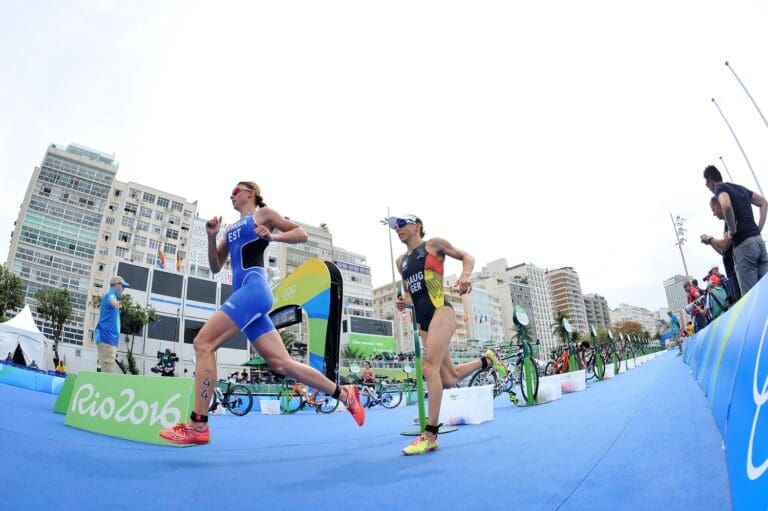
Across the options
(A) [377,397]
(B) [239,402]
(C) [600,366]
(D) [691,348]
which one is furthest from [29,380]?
(D) [691,348]

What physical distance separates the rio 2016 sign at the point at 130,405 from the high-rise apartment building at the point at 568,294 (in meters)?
155

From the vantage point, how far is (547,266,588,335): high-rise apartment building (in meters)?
144

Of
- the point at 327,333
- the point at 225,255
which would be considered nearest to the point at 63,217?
the point at 327,333

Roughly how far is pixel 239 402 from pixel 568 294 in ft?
502

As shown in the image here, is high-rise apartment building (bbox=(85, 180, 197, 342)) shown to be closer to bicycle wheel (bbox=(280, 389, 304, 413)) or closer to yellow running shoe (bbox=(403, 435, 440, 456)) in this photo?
bicycle wheel (bbox=(280, 389, 304, 413))

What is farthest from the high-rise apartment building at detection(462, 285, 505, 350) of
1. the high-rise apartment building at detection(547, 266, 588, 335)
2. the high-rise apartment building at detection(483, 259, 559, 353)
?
the high-rise apartment building at detection(547, 266, 588, 335)

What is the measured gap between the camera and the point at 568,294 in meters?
144

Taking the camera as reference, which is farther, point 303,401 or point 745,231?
point 303,401

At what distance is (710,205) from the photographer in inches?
179

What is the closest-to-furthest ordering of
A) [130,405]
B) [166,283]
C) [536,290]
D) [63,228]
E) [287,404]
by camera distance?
[130,405] → [287,404] → [166,283] → [63,228] → [536,290]

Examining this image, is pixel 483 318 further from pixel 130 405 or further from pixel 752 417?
pixel 752 417

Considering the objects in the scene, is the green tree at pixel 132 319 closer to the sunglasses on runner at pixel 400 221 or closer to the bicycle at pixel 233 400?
the bicycle at pixel 233 400

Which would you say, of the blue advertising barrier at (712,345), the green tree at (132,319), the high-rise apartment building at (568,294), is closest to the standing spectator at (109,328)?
the blue advertising barrier at (712,345)

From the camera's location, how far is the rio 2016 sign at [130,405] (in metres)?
3.42
